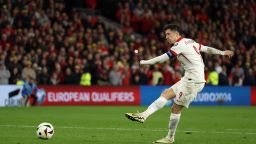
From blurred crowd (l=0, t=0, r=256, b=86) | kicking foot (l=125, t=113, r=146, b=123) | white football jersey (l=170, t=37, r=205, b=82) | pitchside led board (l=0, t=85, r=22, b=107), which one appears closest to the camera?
kicking foot (l=125, t=113, r=146, b=123)

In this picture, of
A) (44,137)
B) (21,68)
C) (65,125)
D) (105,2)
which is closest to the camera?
(44,137)

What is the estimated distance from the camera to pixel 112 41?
32.7 meters

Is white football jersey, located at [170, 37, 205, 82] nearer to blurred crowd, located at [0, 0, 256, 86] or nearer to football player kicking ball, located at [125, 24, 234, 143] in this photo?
football player kicking ball, located at [125, 24, 234, 143]

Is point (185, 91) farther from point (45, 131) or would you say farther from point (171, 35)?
point (45, 131)

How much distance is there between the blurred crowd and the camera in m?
29.6

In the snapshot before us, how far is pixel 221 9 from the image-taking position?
37719mm

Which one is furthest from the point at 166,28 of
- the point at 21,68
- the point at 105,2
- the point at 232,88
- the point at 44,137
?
the point at 105,2

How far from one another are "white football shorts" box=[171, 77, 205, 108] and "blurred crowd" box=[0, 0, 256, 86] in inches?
626

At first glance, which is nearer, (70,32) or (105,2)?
(70,32)

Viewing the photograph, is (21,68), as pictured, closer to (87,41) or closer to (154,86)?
(87,41)

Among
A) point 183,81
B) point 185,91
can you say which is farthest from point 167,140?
point 183,81

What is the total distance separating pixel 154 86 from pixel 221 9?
29.5 feet

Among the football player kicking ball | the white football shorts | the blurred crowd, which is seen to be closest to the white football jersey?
the football player kicking ball

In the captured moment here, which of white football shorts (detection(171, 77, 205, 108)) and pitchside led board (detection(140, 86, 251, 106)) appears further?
pitchside led board (detection(140, 86, 251, 106))
